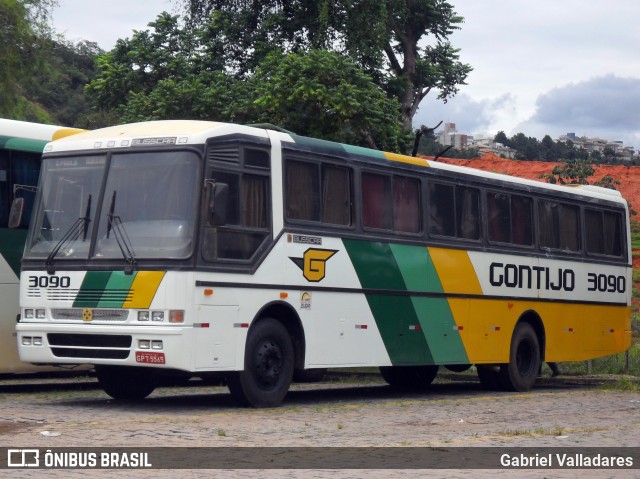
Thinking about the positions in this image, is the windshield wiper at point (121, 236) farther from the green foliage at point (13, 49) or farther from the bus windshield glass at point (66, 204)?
the green foliage at point (13, 49)

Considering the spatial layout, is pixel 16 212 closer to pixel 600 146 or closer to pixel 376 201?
pixel 376 201

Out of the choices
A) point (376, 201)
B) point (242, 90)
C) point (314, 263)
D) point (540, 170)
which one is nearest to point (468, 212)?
point (376, 201)

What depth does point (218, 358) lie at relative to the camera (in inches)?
522

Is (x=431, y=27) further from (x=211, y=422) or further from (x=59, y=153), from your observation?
(x=211, y=422)

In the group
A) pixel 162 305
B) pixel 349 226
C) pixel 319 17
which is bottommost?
pixel 162 305

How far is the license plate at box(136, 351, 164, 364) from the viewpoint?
1284 cm

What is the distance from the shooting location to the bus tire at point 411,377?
1934cm

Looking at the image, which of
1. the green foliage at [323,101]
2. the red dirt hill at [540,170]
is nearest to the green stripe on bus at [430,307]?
the green foliage at [323,101]

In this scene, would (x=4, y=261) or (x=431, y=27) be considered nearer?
(x=4, y=261)

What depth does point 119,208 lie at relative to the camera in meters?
13.5

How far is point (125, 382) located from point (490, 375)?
6739mm

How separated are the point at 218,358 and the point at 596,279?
32.3 feet

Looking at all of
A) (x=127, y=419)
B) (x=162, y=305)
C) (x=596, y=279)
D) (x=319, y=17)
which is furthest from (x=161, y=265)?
(x=319, y=17)

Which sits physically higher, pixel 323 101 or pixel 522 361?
pixel 323 101
